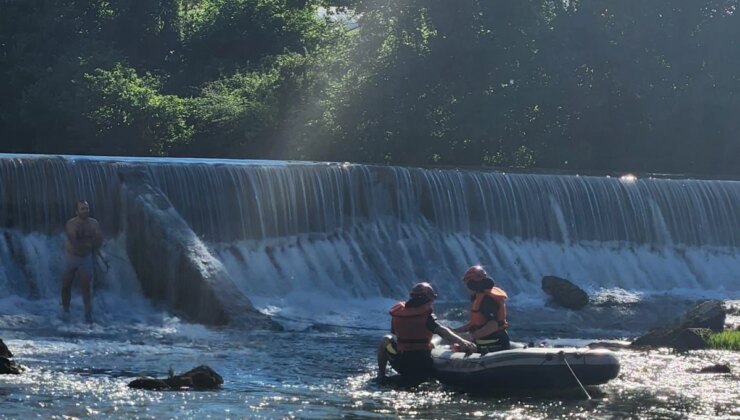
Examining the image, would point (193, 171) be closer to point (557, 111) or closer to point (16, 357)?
point (16, 357)

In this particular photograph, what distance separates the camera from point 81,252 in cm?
2275

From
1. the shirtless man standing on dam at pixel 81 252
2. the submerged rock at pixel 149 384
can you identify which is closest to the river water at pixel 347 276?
the submerged rock at pixel 149 384

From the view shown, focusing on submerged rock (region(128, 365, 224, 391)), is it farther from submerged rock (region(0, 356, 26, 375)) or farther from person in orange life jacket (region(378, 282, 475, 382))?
person in orange life jacket (region(378, 282, 475, 382))

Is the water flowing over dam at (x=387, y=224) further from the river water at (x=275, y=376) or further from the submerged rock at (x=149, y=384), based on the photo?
the submerged rock at (x=149, y=384)

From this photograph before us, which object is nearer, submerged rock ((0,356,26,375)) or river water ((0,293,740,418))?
river water ((0,293,740,418))

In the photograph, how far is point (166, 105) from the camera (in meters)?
44.0

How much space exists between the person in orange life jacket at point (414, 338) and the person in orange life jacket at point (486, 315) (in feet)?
0.90

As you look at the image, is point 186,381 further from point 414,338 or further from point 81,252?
point 81,252

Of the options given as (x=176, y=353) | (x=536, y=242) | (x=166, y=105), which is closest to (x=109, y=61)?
(x=166, y=105)

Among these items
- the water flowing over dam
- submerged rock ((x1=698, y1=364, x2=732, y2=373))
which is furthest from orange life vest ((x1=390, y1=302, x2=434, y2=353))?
the water flowing over dam

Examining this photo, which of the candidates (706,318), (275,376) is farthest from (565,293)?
(275,376)

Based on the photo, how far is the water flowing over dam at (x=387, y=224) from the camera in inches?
1000

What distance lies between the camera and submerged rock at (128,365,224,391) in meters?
16.2

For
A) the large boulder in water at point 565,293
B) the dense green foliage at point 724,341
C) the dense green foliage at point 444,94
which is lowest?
the dense green foliage at point 724,341
